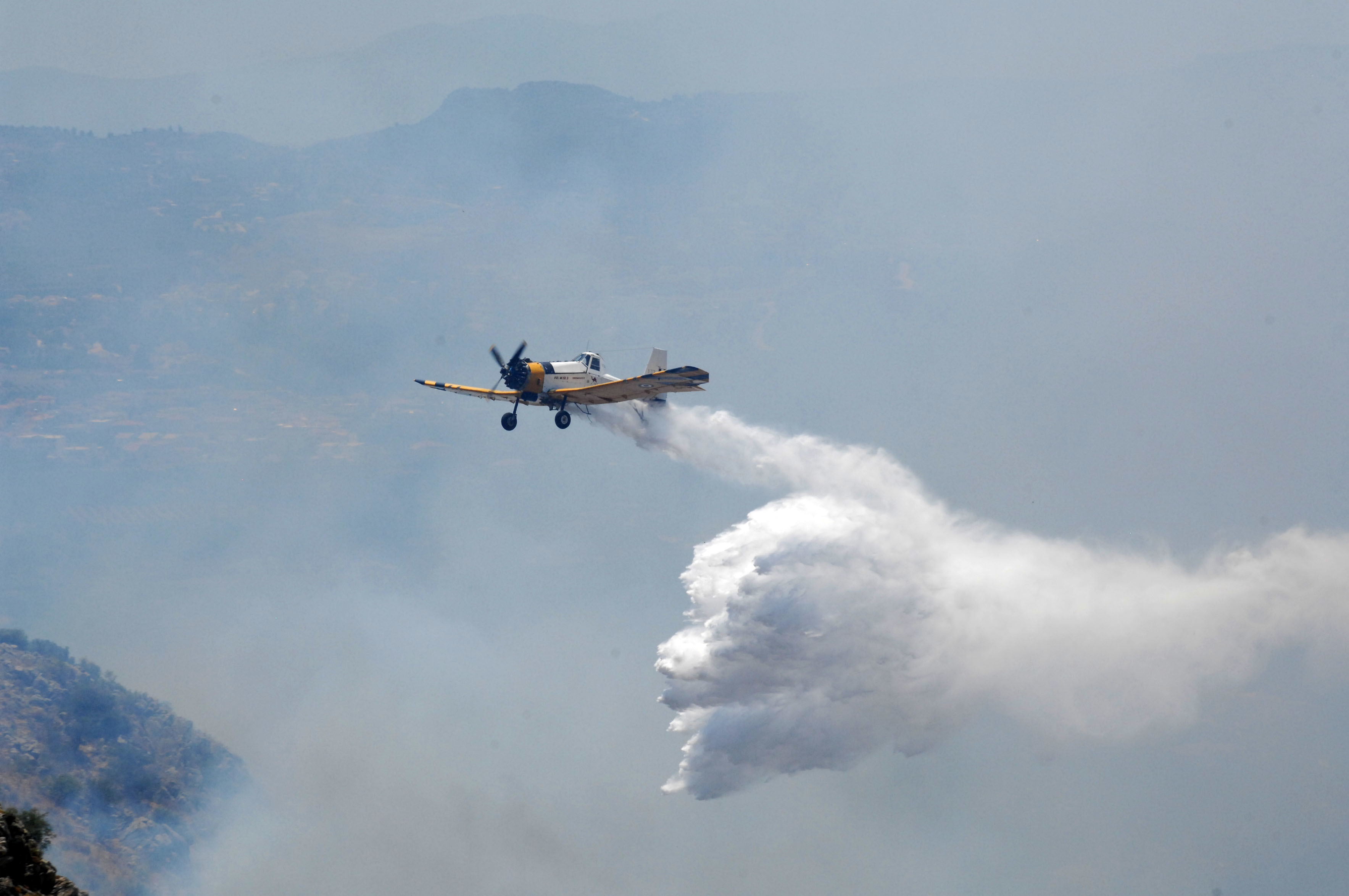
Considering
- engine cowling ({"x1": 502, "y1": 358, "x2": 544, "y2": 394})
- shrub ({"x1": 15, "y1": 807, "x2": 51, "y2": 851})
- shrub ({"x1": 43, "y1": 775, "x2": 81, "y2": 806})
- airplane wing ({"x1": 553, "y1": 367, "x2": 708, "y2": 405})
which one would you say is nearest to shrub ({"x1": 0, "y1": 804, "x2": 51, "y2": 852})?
shrub ({"x1": 15, "y1": 807, "x2": 51, "y2": 851})

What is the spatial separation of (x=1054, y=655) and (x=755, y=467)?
3611cm

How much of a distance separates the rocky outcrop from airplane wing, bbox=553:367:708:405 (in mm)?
35806

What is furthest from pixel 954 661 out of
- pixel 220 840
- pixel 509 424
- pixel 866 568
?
pixel 220 840

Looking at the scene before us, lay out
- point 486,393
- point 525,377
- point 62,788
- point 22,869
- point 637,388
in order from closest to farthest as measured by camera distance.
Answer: point 22,869 < point 525,377 < point 637,388 < point 486,393 < point 62,788

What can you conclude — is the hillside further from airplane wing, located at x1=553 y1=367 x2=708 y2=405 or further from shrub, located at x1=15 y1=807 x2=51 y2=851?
airplane wing, located at x1=553 y1=367 x2=708 y2=405

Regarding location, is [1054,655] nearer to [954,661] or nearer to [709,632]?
[954,661]

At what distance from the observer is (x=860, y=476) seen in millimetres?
88938

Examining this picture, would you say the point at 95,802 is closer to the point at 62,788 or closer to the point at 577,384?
the point at 62,788

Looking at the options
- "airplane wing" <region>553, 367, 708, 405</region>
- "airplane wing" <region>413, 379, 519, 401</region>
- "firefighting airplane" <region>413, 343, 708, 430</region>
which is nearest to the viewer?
"airplane wing" <region>553, 367, 708, 405</region>

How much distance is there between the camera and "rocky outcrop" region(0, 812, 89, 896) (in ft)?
133

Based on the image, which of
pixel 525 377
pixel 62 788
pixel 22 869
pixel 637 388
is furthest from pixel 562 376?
pixel 62 788

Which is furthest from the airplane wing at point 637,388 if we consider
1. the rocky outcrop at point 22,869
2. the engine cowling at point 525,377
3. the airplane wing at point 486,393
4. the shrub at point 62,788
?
the shrub at point 62,788

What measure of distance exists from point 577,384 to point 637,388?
3744 millimetres

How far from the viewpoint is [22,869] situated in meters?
41.6
